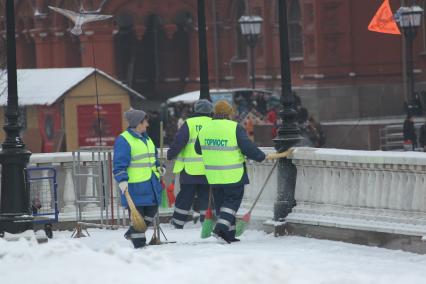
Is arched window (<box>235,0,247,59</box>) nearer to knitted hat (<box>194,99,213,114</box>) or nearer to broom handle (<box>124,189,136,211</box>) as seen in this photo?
knitted hat (<box>194,99,213,114</box>)

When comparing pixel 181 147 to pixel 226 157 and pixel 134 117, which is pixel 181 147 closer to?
pixel 226 157

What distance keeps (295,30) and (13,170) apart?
3343 cm

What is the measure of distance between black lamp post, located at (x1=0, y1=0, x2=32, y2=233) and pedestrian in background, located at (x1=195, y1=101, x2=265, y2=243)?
2.27m

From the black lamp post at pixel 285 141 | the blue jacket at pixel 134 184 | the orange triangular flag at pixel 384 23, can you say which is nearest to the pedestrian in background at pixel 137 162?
the blue jacket at pixel 134 184

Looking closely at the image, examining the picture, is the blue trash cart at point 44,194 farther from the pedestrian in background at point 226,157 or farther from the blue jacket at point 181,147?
the pedestrian in background at point 226,157

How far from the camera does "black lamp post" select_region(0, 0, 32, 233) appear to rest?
57.1 feet

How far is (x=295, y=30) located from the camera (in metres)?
50.4

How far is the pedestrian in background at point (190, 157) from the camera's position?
677 inches

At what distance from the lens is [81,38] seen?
55219 mm

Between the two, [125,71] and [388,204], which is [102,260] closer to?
[388,204]

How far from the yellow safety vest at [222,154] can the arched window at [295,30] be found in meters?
33.9

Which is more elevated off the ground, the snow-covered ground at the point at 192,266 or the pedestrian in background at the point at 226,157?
the pedestrian in background at the point at 226,157

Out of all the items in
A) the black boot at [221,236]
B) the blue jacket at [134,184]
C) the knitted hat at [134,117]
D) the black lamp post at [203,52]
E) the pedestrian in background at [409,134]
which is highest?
the black lamp post at [203,52]

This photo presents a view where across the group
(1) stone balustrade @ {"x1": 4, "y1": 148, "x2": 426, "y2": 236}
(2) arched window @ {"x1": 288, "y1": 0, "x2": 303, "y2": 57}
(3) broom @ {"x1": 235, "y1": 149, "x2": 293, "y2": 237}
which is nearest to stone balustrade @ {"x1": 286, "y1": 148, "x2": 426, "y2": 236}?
(1) stone balustrade @ {"x1": 4, "y1": 148, "x2": 426, "y2": 236}
